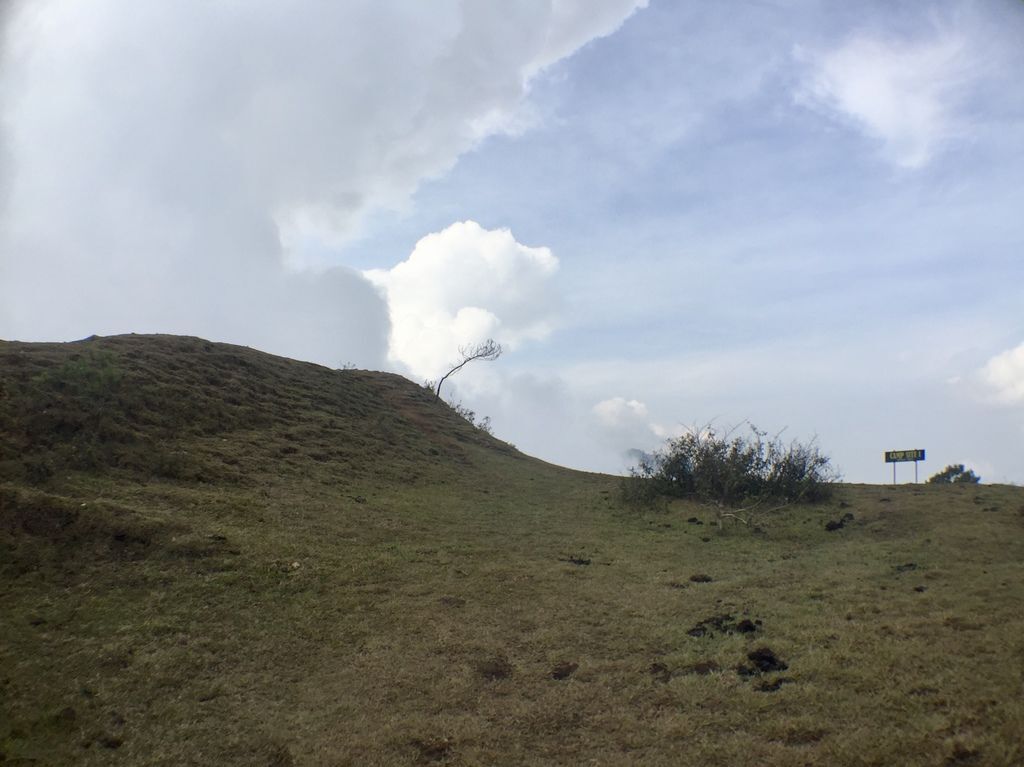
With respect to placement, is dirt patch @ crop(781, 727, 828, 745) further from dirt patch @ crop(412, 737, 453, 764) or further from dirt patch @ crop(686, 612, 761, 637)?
dirt patch @ crop(412, 737, 453, 764)

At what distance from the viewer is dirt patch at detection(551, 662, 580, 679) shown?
7.34 meters

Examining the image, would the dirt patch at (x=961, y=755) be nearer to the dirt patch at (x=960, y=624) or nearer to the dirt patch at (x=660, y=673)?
the dirt patch at (x=660, y=673)

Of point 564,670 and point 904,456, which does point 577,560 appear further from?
point 904,456

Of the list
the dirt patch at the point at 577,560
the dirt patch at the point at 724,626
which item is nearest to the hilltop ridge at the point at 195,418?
the dirt patch at the point at 577,560

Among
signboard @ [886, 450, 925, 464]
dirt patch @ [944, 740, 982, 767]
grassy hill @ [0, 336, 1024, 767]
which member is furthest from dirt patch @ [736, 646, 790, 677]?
signboard @ [886, 450, 925, 464]

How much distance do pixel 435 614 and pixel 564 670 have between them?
7.68 ft

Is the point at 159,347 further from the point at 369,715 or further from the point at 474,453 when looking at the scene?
the point at 369,715

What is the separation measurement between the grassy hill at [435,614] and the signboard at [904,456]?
1170mm

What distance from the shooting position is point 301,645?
8164 mm

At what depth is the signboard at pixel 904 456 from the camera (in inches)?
687

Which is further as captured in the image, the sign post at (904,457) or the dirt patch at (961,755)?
the sign post at (904,457)

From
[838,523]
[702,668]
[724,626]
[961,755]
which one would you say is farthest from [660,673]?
[838,523]

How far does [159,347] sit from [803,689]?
19.1 meters

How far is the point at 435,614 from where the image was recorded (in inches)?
363
